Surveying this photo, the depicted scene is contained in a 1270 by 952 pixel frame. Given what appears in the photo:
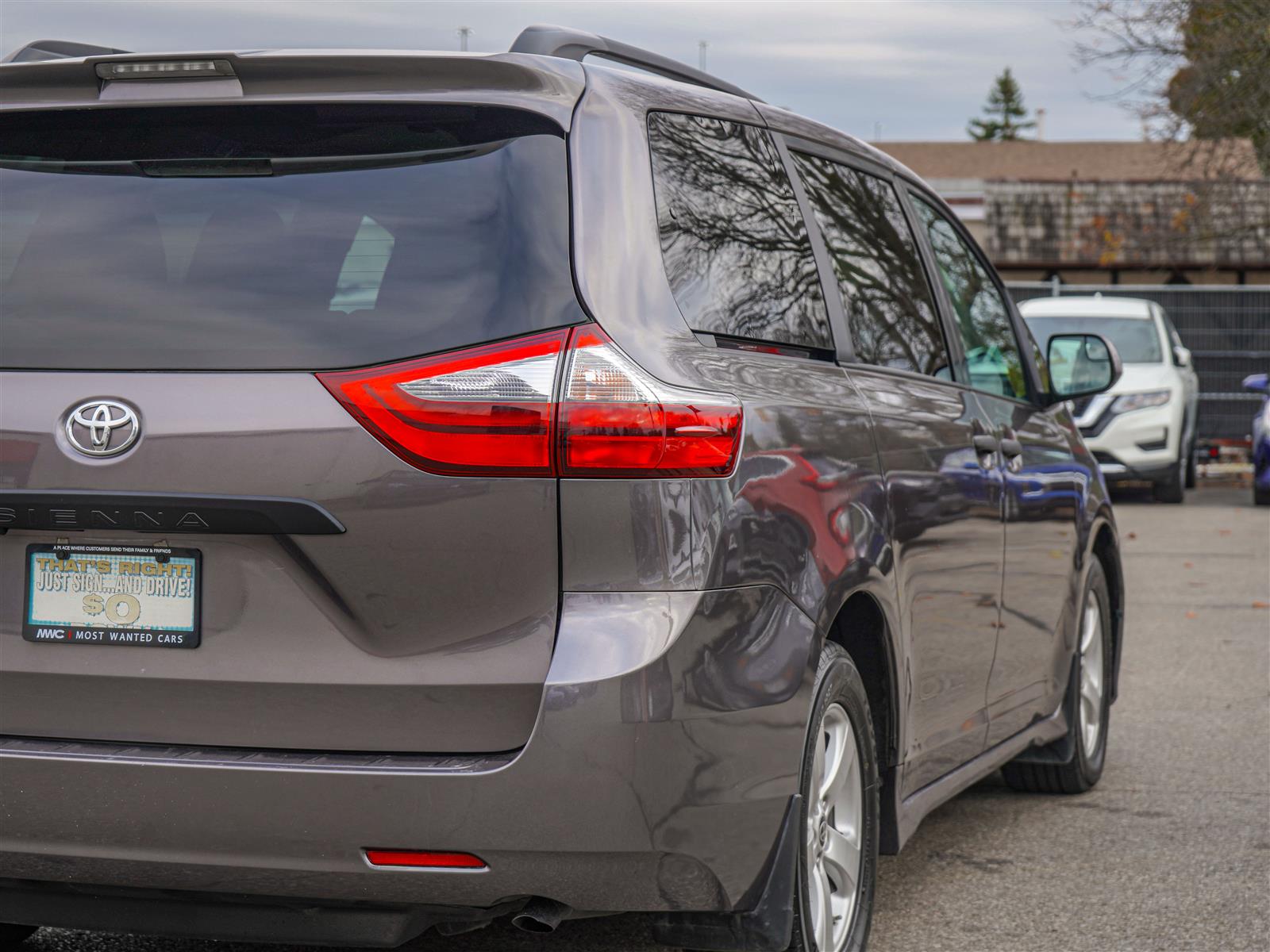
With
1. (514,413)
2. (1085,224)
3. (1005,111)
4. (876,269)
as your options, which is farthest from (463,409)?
(1005,111)

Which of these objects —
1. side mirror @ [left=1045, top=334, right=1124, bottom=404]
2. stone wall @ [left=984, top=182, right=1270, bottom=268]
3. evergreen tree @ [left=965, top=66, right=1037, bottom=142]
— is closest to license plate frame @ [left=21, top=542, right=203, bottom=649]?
side mirror @ [left=1045, top=334, right=1124, bottom=404]

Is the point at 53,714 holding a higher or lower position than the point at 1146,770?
higher

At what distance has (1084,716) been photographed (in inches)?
236

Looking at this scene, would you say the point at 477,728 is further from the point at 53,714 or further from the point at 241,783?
the point at 53,714

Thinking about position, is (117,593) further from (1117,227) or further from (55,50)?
(1117,227)

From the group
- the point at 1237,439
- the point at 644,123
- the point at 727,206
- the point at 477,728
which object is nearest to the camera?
the point at 477,728

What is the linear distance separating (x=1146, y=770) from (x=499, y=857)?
4.05m

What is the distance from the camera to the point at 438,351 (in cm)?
296

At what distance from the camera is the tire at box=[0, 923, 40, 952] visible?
13.4 feet

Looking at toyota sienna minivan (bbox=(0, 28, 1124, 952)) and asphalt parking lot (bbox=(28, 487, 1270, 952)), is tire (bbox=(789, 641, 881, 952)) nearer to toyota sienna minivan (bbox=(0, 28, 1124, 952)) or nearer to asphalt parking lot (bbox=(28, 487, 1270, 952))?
toyota sienna minivan (bbox=(0, 28, 1124, 952))

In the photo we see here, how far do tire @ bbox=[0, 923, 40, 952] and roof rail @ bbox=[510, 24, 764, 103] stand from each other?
2.33m

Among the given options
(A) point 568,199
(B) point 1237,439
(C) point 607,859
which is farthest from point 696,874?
(B) point 1237,439

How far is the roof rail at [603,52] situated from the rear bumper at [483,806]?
3.76 feet

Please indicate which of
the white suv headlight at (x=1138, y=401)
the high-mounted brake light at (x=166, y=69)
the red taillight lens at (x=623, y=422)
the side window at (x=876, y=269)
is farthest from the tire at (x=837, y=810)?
the white suv headlight at (x=1138, y=401)
